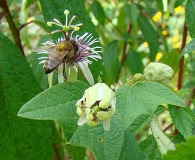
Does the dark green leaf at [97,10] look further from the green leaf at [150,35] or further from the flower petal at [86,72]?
the flower petal at [86,72]

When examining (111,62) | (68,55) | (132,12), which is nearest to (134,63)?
(111,62)

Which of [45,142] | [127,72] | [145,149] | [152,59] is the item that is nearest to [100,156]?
[145,149]

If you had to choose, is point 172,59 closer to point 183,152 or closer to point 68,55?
point 68,55

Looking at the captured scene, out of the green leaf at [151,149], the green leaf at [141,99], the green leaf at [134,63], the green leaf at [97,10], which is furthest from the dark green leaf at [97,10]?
the green leaf at [141,99]

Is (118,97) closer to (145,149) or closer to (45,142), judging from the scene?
(145,149)

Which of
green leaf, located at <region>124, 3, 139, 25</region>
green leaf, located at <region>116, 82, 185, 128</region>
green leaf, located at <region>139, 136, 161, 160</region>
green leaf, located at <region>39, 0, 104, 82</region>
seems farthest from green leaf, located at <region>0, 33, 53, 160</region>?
green leaf, located at <region>124, 3, 139, 25</region>

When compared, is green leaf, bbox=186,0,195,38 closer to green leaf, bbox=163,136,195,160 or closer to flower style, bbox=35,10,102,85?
flower style, bbox=35,10,102,85
